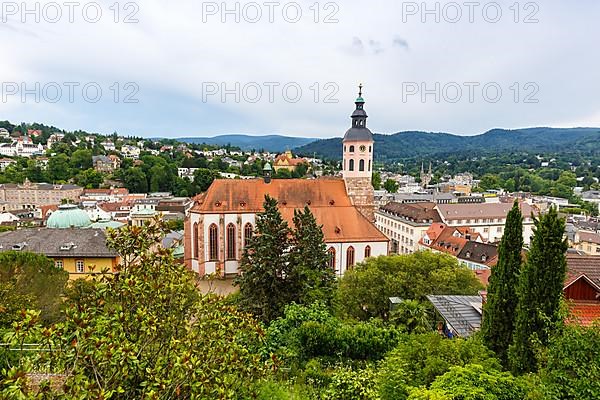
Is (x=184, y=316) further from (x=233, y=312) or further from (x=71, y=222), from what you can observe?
(x=71, y=222)

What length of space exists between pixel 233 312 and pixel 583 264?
14989mm

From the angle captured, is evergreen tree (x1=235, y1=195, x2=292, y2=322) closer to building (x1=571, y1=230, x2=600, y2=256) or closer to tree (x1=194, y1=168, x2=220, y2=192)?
building (x1=571, y1=230, x2=600, y2=256)

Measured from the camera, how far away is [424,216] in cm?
5541

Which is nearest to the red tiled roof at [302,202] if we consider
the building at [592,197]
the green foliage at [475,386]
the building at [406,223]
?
the building at [406,223]

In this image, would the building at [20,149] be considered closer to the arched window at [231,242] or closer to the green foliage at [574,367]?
the arched window at [231,242]

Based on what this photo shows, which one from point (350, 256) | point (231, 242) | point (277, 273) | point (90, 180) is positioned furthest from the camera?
point (90, 180)

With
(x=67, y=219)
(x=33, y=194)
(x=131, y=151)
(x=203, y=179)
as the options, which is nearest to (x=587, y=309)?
(x=67, y=219)

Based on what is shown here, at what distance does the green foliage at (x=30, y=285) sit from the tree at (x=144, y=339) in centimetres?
1493

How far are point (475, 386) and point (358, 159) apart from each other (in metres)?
31.4

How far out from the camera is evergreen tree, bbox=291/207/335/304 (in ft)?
71.9

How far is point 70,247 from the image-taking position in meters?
30.9

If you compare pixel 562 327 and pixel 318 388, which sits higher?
pixel 562 327

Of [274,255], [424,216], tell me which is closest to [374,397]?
[274,255]

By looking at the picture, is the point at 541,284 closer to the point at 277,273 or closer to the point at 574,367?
the point at 574,367
